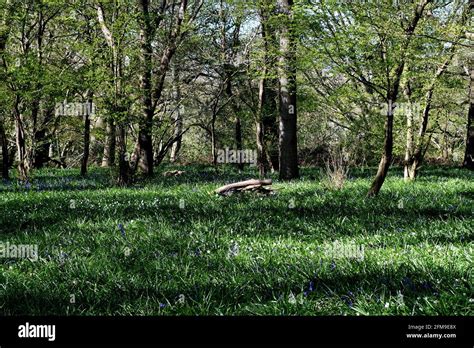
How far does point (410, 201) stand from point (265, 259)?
4.61 m

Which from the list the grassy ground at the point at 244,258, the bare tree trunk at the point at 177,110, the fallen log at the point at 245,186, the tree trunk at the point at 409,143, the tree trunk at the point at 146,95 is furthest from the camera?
the bare tree trunk at the point at 177,110

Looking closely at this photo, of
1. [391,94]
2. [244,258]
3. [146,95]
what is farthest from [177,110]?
[244,258]

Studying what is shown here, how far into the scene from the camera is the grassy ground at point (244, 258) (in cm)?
329

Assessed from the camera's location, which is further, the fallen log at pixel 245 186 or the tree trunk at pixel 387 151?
the fallen log at pixel 245 186

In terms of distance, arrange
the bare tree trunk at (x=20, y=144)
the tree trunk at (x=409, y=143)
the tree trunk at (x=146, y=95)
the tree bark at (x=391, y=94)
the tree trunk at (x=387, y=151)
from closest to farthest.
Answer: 1. the tree bark at (x=391, y=94)
2. the tree trunk at (x=387, y=151)
3. the bare tree trunk at (x=20, y=144)
4. the tree trunk at (x=409, y=143)
5. the tree trunk at (x=146, y=95)

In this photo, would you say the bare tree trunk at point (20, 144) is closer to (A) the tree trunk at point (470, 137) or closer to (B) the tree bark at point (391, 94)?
(B) the tree bark at point (391, 94)

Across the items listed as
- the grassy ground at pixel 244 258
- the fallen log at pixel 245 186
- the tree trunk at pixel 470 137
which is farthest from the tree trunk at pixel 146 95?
the tree trunk at pixel 470 137

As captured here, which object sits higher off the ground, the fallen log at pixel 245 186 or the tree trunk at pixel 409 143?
the tree trunk at pixel 409 143

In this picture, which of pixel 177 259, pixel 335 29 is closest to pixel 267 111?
pixel 335 29

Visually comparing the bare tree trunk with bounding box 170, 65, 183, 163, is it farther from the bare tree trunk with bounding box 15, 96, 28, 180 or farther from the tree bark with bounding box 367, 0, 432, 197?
the tree bark with bounding box 367, 0, 432, 197

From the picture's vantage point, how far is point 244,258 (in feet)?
15.1

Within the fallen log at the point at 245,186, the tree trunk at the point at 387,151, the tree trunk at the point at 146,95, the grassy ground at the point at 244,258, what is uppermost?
the tree trunk at the point at 146,95

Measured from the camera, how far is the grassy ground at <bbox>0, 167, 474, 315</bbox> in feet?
10.8
